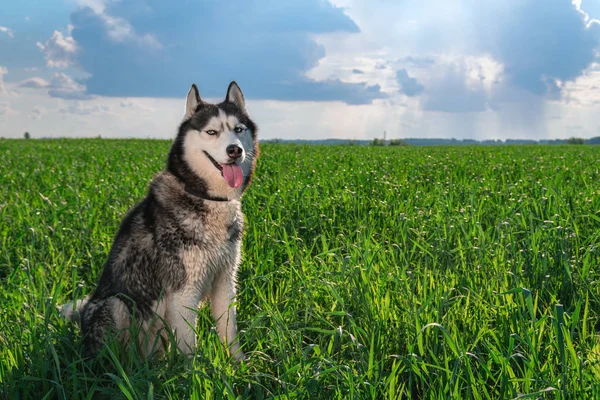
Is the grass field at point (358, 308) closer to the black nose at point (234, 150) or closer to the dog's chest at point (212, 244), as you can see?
the dog's chest at point (212, 244)

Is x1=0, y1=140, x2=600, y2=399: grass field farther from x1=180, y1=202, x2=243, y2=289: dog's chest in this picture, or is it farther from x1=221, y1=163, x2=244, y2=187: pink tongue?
x1=221, y1=163, x2=244, y2=187: pink tongue

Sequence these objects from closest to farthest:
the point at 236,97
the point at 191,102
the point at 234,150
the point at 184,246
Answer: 1. the point at 184,246
2. the point at 234,150
3. the point at 191,102
4. the point at 236,97

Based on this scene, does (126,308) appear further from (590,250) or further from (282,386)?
(590,250)

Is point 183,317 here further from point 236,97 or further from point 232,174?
point 236,97

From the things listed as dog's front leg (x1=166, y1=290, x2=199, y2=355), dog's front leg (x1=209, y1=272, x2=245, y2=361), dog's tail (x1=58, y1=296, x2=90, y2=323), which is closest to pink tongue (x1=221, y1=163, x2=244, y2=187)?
dog's front leg (x1=209, y1=272, x2=245, y2=361)

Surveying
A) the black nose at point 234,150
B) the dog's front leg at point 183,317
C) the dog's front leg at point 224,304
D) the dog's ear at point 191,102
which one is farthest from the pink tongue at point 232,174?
the dog's front leg at point 183,317

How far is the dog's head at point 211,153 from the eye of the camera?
4.09 m

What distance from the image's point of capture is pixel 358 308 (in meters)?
4.05

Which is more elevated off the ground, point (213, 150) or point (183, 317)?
point (213, 150)

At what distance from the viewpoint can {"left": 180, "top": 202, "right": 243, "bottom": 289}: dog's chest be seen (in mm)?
3805

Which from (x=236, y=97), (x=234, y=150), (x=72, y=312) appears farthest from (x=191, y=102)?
(x=72, y=312)

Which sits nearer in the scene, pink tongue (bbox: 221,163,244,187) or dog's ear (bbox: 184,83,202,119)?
pink tongue (bbox: 221,163,244,187)

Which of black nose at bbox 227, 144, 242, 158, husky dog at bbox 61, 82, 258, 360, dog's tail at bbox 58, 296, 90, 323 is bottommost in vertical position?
dog's tail at bbox 58, 296, 90, 323

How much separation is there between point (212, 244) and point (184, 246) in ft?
0.66
